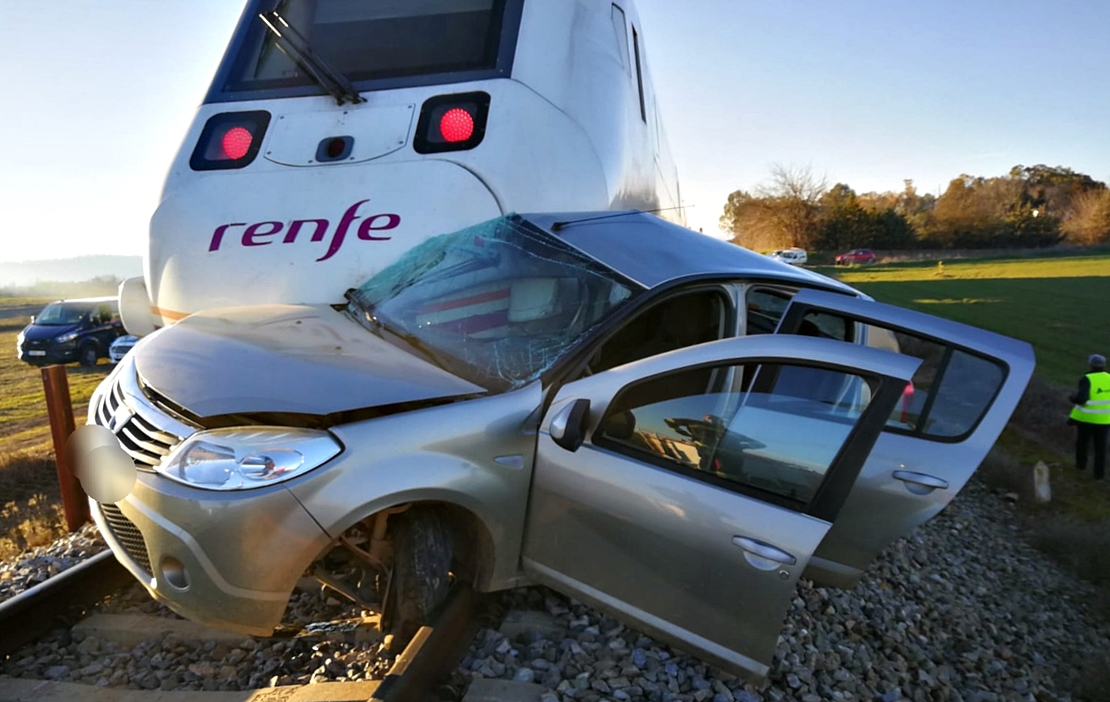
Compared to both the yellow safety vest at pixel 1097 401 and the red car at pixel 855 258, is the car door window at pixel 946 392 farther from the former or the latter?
the red car at pixel 855 258

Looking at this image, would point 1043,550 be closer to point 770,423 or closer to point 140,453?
point 770,423

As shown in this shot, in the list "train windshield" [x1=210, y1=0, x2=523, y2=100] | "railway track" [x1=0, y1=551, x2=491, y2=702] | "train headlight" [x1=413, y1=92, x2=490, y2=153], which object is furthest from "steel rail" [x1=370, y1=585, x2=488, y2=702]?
"train windshield" [x1=210, y1=0, x2=523, y2=100]

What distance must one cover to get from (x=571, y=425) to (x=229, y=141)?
3.34 m

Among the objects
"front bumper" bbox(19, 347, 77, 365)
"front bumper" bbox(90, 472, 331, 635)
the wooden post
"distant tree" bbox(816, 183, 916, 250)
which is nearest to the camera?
"front bumper" bbox(90, 472, 331, 635)

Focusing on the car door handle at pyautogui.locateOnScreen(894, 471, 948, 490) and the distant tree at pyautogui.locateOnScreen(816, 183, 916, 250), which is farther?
the distant tree at pyautogui.locateOnScreen(816, 183, 916, 250)

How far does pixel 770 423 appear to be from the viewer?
3.01 meters

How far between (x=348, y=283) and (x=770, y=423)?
2.58 m

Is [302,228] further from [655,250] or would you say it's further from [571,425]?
[571,425]

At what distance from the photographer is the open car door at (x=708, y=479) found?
9.22 ft

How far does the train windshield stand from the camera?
499 cm

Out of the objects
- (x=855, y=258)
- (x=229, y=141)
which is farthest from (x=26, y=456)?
(x=855, y=258)

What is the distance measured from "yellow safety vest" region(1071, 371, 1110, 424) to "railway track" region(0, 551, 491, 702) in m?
10.3

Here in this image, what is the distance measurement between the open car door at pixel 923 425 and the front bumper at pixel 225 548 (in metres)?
2.24

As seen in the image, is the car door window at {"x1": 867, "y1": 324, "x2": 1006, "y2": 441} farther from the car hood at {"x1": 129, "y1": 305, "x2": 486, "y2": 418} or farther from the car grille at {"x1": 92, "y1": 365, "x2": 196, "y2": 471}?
the car grille at {"x1": 92, "y1": 365, "x2": 196, "y2": 471}
